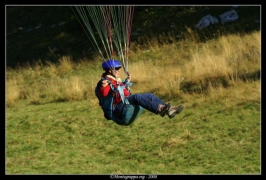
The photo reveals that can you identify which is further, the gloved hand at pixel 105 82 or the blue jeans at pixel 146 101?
the gloved hand at pixel 105 82

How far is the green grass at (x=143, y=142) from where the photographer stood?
12227mm

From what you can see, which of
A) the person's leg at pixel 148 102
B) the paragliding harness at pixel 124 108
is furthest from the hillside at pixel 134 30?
the person's leg at pixel 148 102

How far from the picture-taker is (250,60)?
18.5 meters

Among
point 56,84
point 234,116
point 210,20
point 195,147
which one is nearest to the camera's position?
point 195,147

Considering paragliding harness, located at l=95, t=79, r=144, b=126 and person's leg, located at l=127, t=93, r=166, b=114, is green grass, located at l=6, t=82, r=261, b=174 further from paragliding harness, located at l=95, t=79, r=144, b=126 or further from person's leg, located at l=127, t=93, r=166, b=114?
person's leg, located at l=127, t=93, r=166, b=114

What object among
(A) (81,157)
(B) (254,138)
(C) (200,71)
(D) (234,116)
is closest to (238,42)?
(C) (200,71)

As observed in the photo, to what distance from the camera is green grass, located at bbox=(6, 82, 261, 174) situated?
40.1 ft

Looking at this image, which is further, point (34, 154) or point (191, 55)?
point (191, 55)

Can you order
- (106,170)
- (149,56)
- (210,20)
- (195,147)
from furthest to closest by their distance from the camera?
(210,20) < (149,56) < (195,147) < (106,170)

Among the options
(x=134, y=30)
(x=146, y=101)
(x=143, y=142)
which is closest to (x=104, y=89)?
(x=146, y=101)

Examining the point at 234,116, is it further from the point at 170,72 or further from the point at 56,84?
the point at 56,84

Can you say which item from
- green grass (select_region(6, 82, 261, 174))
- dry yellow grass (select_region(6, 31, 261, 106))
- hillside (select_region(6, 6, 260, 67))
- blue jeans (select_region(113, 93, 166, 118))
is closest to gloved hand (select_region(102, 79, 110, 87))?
blue jeans (select_region(113, 93, 166, 118))

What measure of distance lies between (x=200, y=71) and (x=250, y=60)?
2.07m

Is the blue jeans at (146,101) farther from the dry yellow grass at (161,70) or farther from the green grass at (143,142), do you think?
the dry yellow grass at (161,70)
